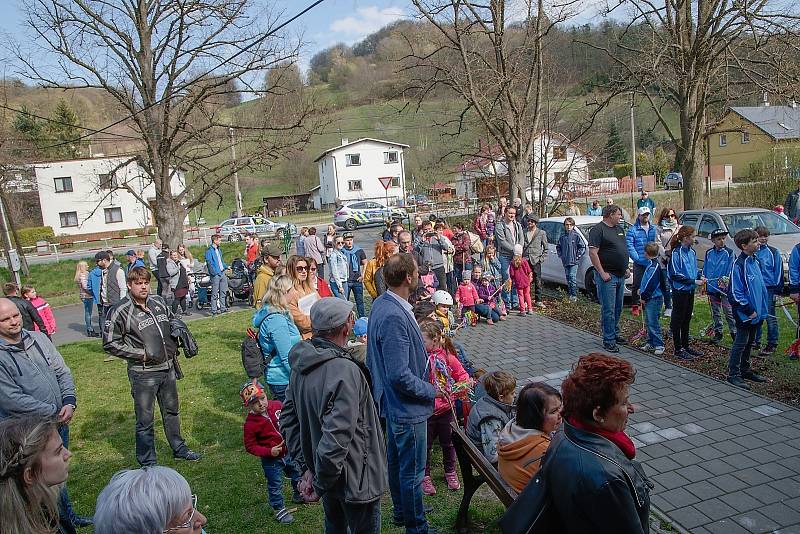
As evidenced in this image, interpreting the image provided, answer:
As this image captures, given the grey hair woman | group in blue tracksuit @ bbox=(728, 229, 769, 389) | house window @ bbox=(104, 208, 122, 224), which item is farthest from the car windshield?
house window @ bbox=(104, 208, 122, 224)

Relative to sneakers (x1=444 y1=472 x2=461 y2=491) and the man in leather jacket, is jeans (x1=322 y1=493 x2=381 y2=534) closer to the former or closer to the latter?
sneakers (x1=444 y1=472 x2=461 y2=491)

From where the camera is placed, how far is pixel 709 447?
4922 millimetres

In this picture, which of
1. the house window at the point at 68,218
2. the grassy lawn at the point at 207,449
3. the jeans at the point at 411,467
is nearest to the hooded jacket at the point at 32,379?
the grassy lawn at the point at 207,449

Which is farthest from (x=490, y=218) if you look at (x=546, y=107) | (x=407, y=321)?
(x=407, y=321)

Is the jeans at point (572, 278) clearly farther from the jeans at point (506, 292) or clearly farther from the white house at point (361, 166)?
the white house at point (361, 166)

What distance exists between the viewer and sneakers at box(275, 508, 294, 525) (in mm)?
4227

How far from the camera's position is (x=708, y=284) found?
7.67 m

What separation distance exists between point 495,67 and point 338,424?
50.4ft

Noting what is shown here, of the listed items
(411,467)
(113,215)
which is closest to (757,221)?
(411,467)

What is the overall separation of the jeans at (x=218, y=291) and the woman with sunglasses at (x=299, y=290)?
9.22 m

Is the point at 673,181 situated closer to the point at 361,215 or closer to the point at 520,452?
the point at 361,215

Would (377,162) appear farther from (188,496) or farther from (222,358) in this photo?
(188,496)

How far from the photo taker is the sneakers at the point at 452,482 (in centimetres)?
460

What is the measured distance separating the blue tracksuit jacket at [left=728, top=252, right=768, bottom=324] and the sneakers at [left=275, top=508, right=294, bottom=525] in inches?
207
